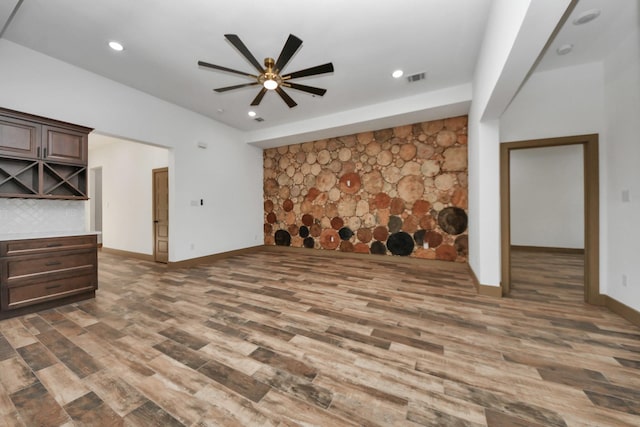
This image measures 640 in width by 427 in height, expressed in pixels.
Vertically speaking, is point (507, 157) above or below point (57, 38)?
below

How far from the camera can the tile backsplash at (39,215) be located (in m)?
2.83

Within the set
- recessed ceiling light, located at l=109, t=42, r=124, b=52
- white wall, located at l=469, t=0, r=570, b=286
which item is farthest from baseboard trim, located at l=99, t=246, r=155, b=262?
white wall, located at l=469, t=0, r=570, b=286

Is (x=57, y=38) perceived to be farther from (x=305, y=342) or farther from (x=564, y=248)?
(x=564, y=248)

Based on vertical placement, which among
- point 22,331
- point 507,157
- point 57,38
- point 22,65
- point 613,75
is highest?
point 57,38

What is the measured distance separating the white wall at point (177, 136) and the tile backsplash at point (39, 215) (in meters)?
1.16

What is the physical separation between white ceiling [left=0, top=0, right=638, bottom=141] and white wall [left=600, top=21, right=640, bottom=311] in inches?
11.8

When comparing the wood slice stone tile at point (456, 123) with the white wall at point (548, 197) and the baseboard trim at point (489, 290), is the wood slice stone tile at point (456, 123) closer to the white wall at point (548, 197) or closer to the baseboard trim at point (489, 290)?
the white wall at point (548, 197)

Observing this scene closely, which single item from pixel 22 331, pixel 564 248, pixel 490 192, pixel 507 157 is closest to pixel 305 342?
pixel 22 331

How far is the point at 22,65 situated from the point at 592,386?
633 centimetres

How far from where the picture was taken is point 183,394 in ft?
4.66

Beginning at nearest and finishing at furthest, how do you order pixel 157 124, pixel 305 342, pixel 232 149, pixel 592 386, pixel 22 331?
pixel 592 386, pixel 305 342, pixel 22 331, pixel 157 124, pixel 232 149

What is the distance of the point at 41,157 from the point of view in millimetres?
2807

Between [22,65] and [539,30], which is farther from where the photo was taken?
[22,65]

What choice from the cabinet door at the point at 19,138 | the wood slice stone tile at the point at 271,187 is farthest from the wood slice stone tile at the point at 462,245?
the cabinet door at the point at 19,138
